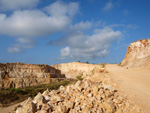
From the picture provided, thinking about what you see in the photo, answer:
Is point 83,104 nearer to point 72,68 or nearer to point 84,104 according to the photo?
point 84,104

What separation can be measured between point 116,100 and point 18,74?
1404 inches

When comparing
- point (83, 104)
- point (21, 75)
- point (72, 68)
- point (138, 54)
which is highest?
point (138, 54)

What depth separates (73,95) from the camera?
6.26 m

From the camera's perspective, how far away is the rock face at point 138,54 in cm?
1593

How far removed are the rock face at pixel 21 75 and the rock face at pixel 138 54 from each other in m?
23.2

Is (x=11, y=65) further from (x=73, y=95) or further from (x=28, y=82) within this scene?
(x=73, y=95)

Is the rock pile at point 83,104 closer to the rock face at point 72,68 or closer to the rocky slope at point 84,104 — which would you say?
the rocky slope at point 84,104

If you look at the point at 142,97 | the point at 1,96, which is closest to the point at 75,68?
the point at 1,96

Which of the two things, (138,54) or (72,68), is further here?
(72,68)

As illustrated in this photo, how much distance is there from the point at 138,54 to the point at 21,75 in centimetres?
3123

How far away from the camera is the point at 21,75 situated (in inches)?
1457

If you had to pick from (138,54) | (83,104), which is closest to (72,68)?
(138,54)

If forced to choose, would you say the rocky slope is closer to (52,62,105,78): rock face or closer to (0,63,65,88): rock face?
(0,63,65,88): rock face

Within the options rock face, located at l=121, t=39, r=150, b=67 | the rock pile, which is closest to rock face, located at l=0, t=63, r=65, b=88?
rock face, located at l=121, t=39, r=150, b=67
